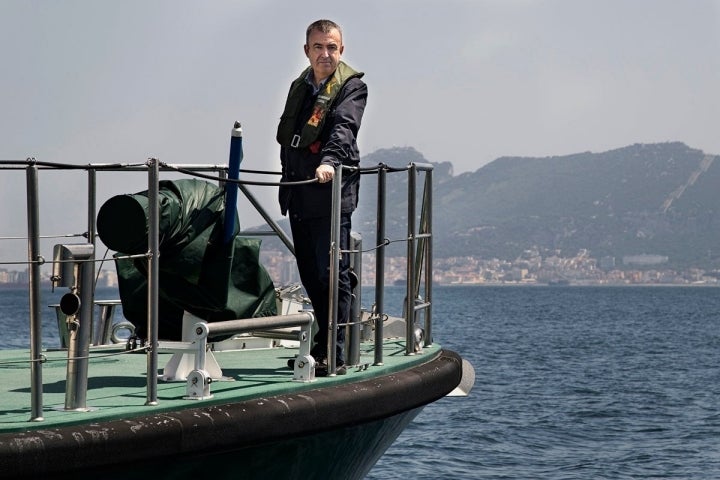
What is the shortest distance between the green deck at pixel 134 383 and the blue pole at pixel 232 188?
61 centimetres

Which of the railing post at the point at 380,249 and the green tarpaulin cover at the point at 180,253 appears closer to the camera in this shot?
the green tarpaulin cover at the point at 180,253

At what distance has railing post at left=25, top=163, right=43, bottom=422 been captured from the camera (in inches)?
171

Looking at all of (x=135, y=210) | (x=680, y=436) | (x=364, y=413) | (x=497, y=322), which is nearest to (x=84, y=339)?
(x=135, y=210)

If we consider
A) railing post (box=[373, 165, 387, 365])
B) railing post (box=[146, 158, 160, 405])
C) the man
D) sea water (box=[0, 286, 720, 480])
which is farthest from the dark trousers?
sea water (box=[0, 286, 720, 480])

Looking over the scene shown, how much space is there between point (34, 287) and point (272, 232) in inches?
120

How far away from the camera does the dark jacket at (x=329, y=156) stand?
5773 mm

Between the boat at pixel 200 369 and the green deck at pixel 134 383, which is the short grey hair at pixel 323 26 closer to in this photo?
the boat at pixel 200 369

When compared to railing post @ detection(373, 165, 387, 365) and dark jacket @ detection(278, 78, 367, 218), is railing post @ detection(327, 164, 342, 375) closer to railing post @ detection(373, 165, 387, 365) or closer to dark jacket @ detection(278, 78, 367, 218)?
dark jacket @ detection(278, 78, 367, 218)

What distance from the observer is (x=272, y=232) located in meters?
7.45

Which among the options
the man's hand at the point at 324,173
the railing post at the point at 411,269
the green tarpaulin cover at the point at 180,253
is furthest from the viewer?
the railing post at the point at 411,269

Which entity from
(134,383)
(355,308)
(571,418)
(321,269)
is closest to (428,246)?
(355,308)

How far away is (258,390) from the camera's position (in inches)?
210

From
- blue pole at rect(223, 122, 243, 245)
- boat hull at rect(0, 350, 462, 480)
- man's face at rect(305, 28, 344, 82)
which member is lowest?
boat hull at rect(0, 350, 462, 480)

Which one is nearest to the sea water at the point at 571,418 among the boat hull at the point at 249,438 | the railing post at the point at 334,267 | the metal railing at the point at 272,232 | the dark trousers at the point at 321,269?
the metal railing at the point at 272,232
